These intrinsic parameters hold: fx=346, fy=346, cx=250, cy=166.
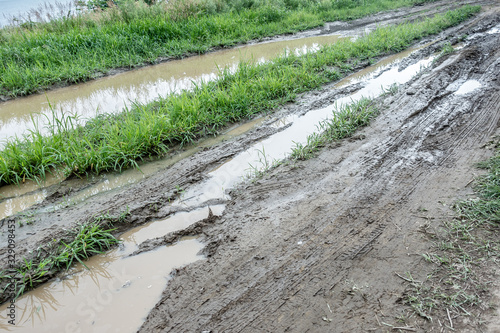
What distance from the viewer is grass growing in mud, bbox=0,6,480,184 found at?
435cm

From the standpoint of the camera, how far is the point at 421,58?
8.38 metres

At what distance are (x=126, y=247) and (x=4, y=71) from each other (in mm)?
6337

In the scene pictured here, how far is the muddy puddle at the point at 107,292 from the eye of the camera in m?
2.58

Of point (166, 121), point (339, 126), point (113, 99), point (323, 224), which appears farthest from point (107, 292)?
point (113, 99)

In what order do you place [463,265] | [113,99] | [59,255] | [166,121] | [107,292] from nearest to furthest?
[463,265] < [107,292] < [59,255] < [166,121] < [113,99]

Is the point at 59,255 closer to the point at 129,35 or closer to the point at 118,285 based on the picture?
the point at 118,285

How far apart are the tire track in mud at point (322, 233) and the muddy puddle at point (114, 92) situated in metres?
3.30

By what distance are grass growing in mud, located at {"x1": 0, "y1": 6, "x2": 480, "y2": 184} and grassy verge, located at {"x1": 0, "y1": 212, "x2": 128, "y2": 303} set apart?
119 cm

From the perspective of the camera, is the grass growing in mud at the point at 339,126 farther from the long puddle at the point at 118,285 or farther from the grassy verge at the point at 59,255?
the grassy verge at the point at 59,255

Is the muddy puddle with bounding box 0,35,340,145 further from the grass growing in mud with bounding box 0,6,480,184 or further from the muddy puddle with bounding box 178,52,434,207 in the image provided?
the muddy puddle with bounding box 178,52,434,207

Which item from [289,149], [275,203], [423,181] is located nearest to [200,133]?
[289,149]

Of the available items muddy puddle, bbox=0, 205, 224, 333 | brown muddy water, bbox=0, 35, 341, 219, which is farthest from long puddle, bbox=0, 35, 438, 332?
brown muddy water, bbox=0, 35, 341, 219

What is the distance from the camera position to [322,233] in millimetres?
3137

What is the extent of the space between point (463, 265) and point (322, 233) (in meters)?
1.10
